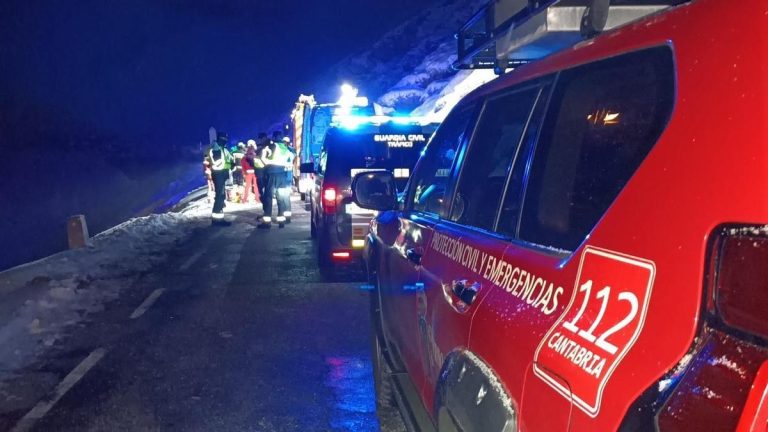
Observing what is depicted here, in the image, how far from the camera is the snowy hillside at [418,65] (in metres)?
33.7

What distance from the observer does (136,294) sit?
305 inches

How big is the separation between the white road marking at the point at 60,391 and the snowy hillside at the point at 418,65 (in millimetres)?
20593

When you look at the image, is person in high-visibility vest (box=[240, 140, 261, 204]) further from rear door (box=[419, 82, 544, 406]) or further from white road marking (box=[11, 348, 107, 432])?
rear door (box=[419, 82, 544, 406])

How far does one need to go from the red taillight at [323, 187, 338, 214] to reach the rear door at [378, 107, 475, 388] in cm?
379

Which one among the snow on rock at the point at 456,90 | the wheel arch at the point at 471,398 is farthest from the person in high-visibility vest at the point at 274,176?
the wheel arch at the point at 471,398

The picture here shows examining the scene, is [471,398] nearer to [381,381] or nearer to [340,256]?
[381,381]

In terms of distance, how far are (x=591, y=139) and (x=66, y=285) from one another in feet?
25.8

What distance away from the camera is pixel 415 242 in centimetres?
326

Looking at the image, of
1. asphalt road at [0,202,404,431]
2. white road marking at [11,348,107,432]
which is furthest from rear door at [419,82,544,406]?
white road marking at [11,348,107,432]

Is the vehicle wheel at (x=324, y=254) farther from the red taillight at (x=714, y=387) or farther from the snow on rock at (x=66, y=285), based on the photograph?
the red taillight at (x=714, y=387)

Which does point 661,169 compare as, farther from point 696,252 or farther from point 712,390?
point 712,390

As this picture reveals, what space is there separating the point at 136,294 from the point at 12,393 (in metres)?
3.14

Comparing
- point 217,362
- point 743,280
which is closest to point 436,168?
point 743,280

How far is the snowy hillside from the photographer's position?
3372 cm
